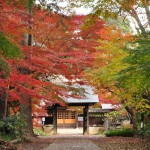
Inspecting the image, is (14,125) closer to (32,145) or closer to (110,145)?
(32,145)

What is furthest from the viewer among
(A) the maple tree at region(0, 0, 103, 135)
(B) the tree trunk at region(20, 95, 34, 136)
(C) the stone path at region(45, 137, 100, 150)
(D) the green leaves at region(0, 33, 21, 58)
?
(B) the tree trunk at region(20, 95, 34, 136)

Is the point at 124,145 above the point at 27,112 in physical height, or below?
below

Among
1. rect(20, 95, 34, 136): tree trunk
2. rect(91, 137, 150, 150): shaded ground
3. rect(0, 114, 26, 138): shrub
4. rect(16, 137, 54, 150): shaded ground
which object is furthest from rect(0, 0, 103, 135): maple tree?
rect(91, 137, 150, 150): shaded ground

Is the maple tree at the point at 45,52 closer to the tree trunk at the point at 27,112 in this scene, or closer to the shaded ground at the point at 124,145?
the tree trunk at the point at 27,112

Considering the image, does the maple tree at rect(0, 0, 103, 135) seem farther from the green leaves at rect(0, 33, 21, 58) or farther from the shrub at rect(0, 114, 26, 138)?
the green leaves at rect(0, 33, 21, 58)

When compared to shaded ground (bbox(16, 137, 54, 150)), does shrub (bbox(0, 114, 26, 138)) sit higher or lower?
higher

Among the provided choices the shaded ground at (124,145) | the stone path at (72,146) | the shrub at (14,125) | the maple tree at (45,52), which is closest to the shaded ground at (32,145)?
the stone path at (72,146)

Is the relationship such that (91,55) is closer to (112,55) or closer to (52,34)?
(112,55)

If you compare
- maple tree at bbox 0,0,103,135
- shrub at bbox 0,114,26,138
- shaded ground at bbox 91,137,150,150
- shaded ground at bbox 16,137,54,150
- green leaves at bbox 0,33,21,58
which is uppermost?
maple tree at bbox 0,0,103,135

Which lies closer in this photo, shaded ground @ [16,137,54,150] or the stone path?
the stone path

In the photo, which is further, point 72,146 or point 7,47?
point 72,146

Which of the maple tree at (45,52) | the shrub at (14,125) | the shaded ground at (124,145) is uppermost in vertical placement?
the maple tree at (45,52)

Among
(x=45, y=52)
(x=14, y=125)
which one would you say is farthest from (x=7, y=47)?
(x=14, y=125)

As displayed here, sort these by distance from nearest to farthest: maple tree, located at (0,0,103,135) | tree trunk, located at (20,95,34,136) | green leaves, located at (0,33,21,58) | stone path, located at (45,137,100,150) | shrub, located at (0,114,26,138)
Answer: green leaves, located at (0,33,21,58) → stone path, located at (45,137,100,150) → maple tree, located at (0,0,103,135) → shrub, located at (0,114,26,138) → tree trunk, located at (20,95,34,136)
